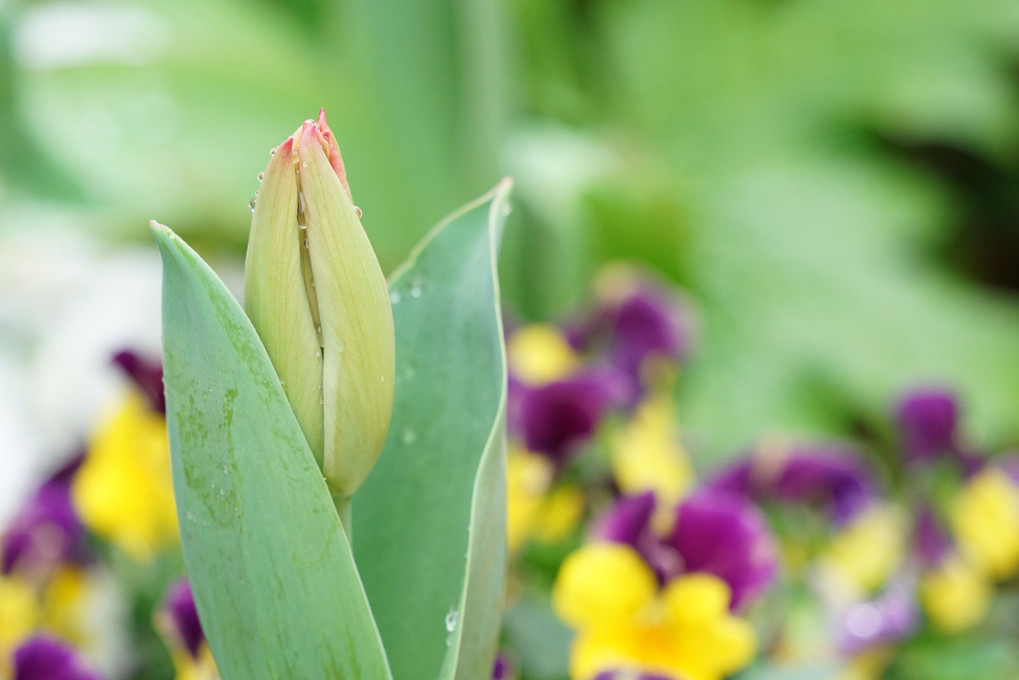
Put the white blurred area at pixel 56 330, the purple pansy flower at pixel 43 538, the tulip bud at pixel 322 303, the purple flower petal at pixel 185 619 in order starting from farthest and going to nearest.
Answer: the white blurred area at pixel 56 330 < the purple pansy flower at pixel 43 538 < the purple flower petal at pixel 185 619 < the tulip bud at pixel 322 303

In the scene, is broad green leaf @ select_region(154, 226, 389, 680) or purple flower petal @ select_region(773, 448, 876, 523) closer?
broad green leaf @ select_region(154, 226, 389, 680)

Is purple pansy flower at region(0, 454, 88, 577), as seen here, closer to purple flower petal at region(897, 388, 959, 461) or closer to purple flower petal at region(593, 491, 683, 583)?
purple flower petal at region(593, 491, 683, 583)

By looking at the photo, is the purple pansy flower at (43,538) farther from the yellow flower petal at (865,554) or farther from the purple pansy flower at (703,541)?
the yellow flower petal at (865,554)

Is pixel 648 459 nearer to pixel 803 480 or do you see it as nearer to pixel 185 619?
pixel 803 480

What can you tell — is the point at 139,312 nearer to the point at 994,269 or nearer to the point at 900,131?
the point at 900,131

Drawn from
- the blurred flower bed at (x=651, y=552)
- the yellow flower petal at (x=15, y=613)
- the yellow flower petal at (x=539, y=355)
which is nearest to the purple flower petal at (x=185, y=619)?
the blurred flower bed at (x=651, y=552)

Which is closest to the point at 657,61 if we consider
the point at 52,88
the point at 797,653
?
the point at 52,88

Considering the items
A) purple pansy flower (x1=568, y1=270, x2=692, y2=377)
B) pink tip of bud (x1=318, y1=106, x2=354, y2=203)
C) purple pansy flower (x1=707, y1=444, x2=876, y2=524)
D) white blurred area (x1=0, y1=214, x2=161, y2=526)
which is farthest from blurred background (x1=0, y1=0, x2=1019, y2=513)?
pink tip of bud (x1=318, y1=106, x2=354, y2=203)
